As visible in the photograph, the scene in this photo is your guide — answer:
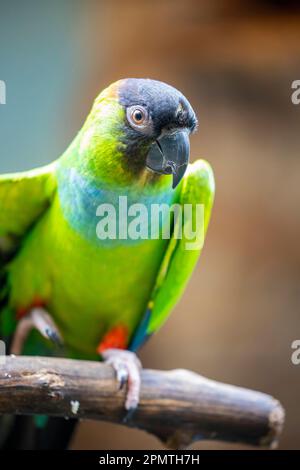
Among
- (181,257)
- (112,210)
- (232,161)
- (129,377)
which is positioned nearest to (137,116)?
(112,210)

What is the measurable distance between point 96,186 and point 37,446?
0.57 m

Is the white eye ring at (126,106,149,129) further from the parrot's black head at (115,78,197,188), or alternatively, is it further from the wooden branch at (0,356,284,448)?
the wooden branch at (0,356,284,448)

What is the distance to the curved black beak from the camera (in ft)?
2.69

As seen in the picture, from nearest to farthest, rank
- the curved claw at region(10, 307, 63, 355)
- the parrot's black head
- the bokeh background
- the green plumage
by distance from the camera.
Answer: the parrot's black head < the green plumage < the curved claw at region(10, 307, 63, 355) < the bokeh background

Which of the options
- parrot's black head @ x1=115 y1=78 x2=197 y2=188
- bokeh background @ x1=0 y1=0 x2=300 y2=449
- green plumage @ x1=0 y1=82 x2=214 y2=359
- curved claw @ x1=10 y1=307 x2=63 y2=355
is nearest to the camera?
parrot's black head @ x1=115 y1=78 x2=197 y2=188

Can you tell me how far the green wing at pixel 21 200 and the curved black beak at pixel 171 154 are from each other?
232mm

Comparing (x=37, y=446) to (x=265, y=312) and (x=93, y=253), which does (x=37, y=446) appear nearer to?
(x=93, y=253)

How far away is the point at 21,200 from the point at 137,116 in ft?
0.98

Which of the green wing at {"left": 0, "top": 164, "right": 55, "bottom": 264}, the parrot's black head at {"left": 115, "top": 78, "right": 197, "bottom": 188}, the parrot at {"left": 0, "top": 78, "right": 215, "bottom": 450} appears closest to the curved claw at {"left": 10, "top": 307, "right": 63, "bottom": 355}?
the parrot at {"left": 0, "top": 78, "right": 215, "bottom": 450}

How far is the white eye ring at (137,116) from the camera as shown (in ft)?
2.71

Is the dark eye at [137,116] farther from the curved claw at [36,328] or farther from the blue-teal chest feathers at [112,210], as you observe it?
the curved claw at [36,328]

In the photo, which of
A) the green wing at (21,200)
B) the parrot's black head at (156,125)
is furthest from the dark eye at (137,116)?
the green wing at (21,200)

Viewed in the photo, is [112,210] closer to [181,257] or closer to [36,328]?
[181,257]
